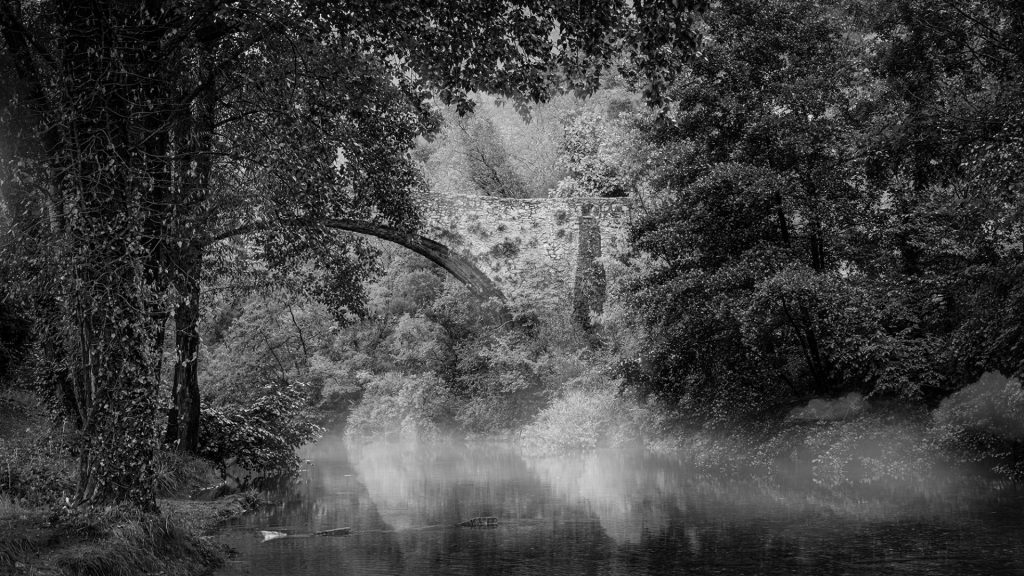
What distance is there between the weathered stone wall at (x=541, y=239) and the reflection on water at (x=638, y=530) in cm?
932

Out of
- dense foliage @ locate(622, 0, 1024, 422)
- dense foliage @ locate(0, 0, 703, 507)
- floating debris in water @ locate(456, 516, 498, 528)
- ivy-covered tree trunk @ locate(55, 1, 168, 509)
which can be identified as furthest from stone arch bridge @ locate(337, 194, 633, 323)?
ivy-covered tree trunk @ locate(55, 1, 168, 509)

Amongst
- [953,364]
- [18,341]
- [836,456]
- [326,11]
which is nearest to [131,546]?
[326,11]

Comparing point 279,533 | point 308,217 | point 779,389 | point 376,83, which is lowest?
point 279,533

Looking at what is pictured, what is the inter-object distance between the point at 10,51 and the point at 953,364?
464 inches

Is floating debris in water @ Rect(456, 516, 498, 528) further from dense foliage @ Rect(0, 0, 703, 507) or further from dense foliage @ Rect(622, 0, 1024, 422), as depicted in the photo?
dense foliage @ Rect(622, 0, 1024, 422)

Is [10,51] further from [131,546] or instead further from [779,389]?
[779,389]

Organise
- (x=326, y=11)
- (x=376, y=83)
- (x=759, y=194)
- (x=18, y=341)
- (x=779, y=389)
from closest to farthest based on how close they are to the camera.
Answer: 1. (x=326, y=11)
2. (x=376, y=83)
3. (x=18, y=341)
4. (x=759, y=194)
5. (x=779, y=389)

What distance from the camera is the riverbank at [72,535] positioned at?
523cm

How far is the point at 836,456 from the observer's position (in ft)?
37.4

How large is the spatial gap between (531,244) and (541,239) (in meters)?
0.32

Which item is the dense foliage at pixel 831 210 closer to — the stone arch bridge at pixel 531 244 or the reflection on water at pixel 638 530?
the reflection on water at pixel 638 530

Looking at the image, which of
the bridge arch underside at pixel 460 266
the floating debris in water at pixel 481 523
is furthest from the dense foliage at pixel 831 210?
the bridge arch underside at pixel 460 266

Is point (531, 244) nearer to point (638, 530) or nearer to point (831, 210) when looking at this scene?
point (831, 210)

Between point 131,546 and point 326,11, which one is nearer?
point 131,546
